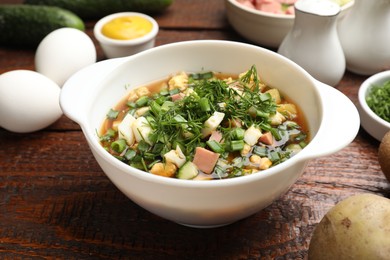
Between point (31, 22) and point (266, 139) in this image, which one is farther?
point (31, 22)

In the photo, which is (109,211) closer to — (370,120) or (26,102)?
(26,102)

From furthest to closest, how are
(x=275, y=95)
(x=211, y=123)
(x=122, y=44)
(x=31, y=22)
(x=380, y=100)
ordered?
(x=31, y=22) → (x=122, y=44) → (x=380, y=100) → (x=275, y=95) → (x=211, y=123)

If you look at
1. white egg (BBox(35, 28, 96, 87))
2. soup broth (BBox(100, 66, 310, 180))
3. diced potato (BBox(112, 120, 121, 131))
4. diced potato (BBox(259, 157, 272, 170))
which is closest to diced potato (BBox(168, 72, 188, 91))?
soup broth (BBox(100, 66, 310, 180))

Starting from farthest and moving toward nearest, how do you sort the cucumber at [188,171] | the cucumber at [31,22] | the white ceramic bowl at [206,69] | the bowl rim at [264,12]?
the cucumber at [31,22] < the bowl rim at [264,12] < the cucumber at [188,171] < the white ceramic bowl at [206,69]

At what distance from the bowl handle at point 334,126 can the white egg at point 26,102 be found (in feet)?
3.94

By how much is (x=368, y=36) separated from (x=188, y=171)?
1.44 m

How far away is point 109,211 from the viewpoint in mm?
1781

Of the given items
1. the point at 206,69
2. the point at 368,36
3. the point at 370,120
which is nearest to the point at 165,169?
the point at 206,69

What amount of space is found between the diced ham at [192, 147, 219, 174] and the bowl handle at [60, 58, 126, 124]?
0.39 meters

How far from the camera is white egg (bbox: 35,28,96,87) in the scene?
7.85 ft

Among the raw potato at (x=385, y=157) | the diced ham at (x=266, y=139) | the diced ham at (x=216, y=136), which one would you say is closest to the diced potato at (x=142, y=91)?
the diced ham at (x=216, y=136)

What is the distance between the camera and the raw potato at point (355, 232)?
1.37 m

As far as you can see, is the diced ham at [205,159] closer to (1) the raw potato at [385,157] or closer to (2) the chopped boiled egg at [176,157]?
(2) the chopped boiled egg at [176,157]

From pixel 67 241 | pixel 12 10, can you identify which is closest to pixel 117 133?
pixel 67 241
